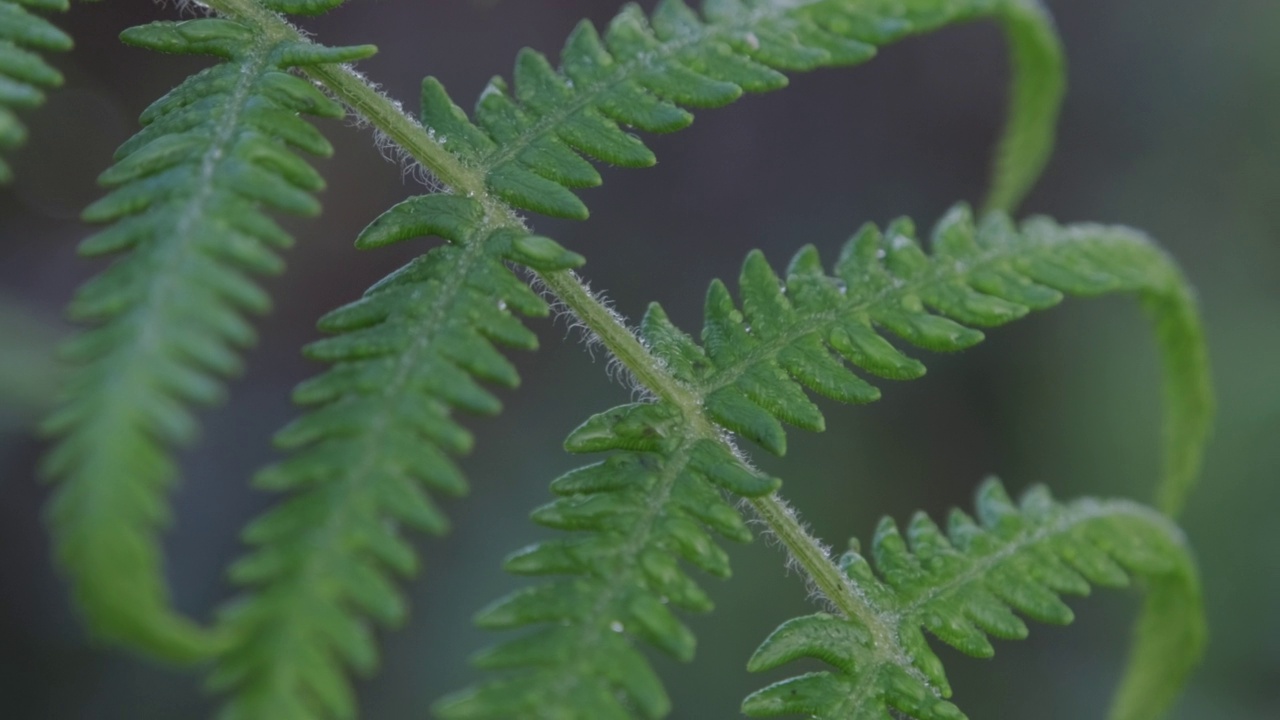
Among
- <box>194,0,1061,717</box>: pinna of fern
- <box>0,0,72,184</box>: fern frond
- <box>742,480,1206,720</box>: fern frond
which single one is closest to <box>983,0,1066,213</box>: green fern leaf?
<box>194,0,1061,717</box>: pinna of fern

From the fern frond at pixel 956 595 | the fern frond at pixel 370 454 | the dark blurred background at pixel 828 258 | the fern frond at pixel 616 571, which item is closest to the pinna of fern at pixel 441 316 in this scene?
the fern frond at pixel 370 454

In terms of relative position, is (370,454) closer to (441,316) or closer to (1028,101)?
(441,316)

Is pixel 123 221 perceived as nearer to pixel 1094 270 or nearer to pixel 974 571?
pixel 974 571

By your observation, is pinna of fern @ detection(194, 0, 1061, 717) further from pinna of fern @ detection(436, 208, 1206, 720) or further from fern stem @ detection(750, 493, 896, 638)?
fern stem @ detection(750, 493, 896, 638)

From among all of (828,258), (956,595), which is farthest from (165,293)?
(828,258)

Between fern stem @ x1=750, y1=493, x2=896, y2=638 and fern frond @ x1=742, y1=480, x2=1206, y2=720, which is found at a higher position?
fern stem @ x1=750, y1=493, x2=896, y2=638
